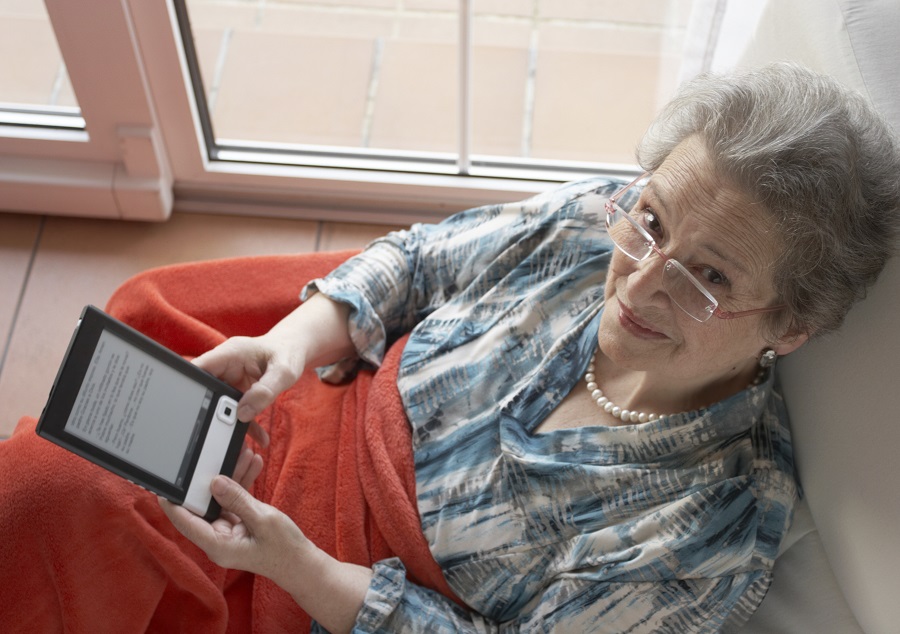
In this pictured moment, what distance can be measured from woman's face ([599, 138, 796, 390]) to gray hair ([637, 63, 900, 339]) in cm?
2

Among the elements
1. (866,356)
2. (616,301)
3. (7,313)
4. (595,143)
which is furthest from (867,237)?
(7,313)

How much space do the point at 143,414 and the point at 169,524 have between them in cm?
20

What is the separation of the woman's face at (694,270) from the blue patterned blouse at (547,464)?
0.10m

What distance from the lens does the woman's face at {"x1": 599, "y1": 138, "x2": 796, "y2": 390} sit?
1.01 m

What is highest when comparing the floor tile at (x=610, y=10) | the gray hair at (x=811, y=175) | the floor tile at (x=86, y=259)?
the gray hair at (x=811, y=175)

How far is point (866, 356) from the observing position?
1.08m

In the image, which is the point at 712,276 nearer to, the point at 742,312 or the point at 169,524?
the point at 742,312

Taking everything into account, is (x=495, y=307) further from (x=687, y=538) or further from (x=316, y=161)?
(x=316, y=161)

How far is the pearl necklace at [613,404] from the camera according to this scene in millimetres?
1206

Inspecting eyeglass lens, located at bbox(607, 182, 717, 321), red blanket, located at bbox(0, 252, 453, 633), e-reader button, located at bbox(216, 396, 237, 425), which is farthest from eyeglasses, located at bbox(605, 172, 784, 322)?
e-reader button, located at bbox(216, 396, 237, 425)

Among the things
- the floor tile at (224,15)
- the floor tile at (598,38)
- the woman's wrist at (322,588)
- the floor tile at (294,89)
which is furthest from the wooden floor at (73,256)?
the woman's wrist at (322,588)

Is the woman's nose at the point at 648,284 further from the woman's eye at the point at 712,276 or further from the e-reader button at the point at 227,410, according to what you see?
the e-reader button at the point at 227,410

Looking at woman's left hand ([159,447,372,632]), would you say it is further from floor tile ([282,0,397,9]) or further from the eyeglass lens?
floor tile ([282,0,397,9])

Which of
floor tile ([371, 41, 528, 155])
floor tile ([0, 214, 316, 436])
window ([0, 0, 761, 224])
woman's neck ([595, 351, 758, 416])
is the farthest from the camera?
floor tile ([371, 41, 528, 155])
